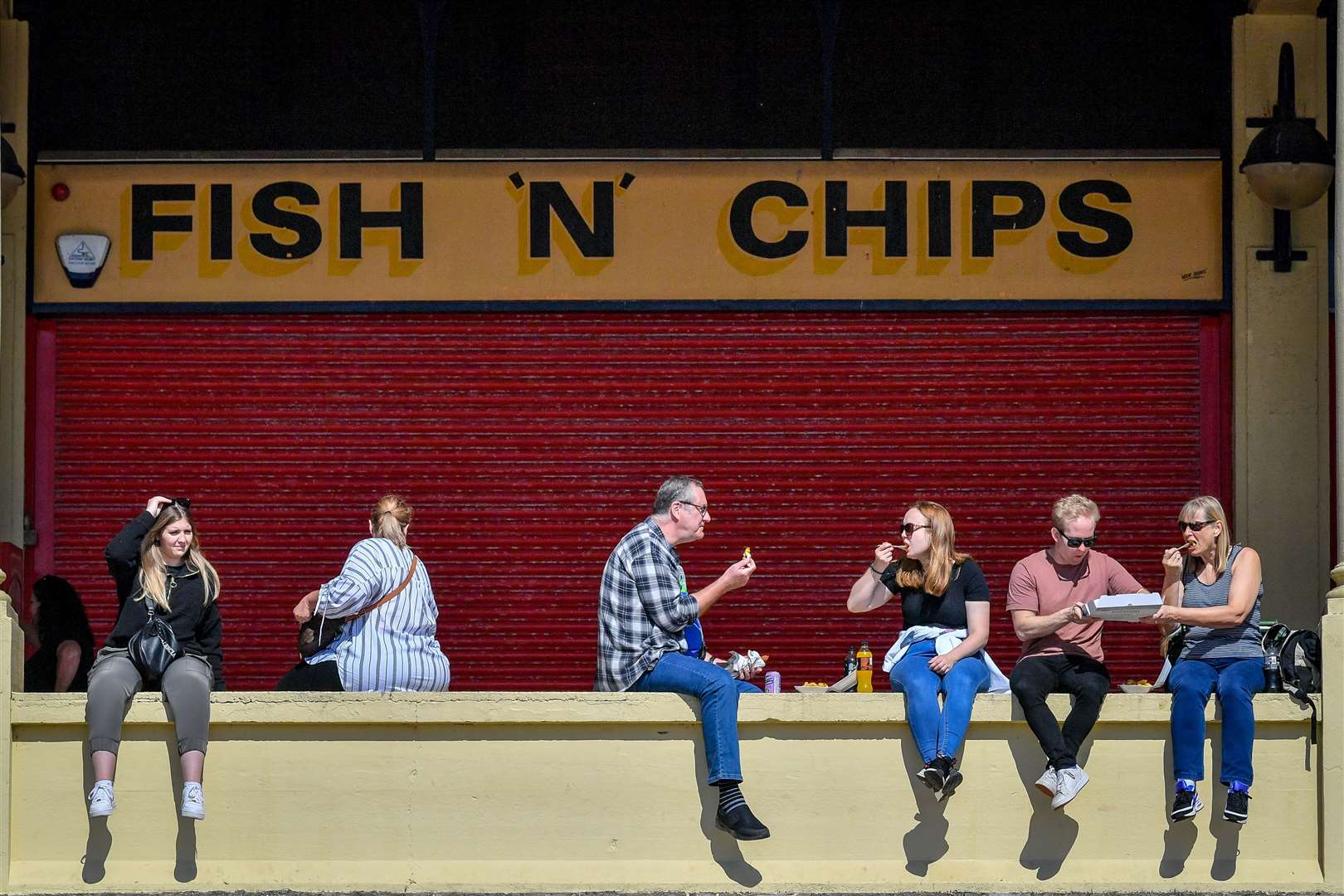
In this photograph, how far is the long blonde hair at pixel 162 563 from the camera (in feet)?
31.0

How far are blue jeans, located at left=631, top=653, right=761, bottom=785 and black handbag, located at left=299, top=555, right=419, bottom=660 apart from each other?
50.4 inches

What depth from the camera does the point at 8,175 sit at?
37.9ft

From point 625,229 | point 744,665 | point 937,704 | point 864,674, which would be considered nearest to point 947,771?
point 937,704

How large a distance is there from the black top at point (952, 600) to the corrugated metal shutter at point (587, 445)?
8.16 ft

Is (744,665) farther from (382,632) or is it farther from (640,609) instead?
(382,632)

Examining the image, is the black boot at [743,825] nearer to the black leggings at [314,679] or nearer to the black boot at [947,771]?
the black boot at [947,771]

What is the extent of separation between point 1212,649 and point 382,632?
158 inches

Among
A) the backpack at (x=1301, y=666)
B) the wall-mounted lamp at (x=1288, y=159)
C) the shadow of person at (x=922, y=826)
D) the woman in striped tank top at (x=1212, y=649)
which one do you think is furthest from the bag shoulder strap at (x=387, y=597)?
the wall-mounted lamp at (x=1288, y=159)

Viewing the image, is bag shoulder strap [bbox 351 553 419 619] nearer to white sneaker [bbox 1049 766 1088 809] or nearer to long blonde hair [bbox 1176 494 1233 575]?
white sneaker [bbox 1049 766 1088 809]

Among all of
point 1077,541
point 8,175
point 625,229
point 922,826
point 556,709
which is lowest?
point 922,826

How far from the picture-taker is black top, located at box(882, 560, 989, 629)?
9547mm

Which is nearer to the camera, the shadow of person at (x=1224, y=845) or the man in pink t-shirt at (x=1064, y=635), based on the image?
the man in pink t-shirt at (x=1064, y=635)

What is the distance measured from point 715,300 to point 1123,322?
8.19 ft

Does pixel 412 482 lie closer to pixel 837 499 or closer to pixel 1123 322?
pixel 837 499
